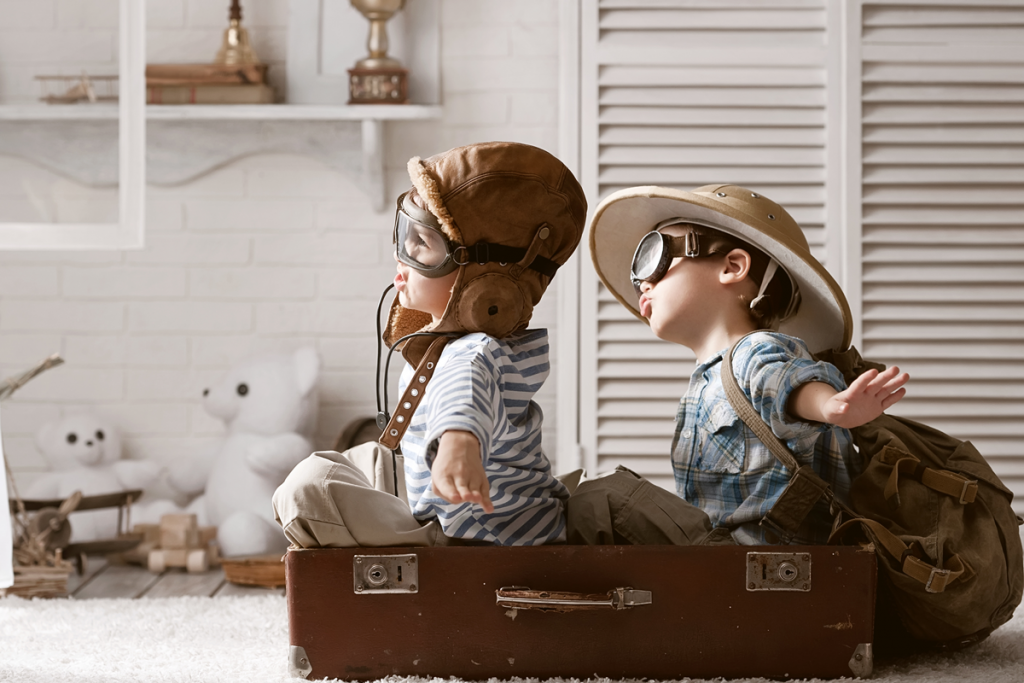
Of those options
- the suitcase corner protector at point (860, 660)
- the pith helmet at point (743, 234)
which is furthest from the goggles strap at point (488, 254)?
the suitcase corner protector at point (860, 660)

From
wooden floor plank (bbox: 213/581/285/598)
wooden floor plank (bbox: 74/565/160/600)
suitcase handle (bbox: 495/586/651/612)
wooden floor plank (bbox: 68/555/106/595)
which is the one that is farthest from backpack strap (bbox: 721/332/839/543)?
wooden floor plank (bbox: 68/555/106/595)

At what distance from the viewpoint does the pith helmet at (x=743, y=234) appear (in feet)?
4.14

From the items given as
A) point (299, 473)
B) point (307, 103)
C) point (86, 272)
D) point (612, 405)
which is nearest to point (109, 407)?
point (86, 272)

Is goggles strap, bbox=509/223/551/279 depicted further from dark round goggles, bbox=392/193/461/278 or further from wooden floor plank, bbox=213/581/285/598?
wooden floor plank, bbox=213/581/285/598

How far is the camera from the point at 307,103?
2332 mm

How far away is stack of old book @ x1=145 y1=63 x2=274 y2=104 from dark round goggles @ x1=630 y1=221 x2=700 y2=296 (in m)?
1.25

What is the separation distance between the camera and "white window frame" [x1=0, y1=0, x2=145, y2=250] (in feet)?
6.73

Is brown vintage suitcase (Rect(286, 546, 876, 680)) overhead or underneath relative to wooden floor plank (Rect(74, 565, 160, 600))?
overhead

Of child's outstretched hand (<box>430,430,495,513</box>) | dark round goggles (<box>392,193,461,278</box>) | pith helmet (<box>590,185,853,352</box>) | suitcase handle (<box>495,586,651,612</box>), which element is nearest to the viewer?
child's outstretched hand (<box>430,430,495,513</box>)

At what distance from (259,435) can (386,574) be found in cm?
123

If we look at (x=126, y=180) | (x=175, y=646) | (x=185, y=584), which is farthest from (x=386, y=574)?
(x=126, y=180)

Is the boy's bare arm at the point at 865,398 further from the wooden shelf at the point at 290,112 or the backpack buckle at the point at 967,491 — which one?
the wooden shelf at the point at 290,112

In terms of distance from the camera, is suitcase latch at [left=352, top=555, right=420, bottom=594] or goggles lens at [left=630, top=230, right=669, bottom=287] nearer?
suitcase latch at [left=352, top=555, right=420, bottom=594]

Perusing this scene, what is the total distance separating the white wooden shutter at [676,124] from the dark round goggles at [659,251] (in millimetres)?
758
